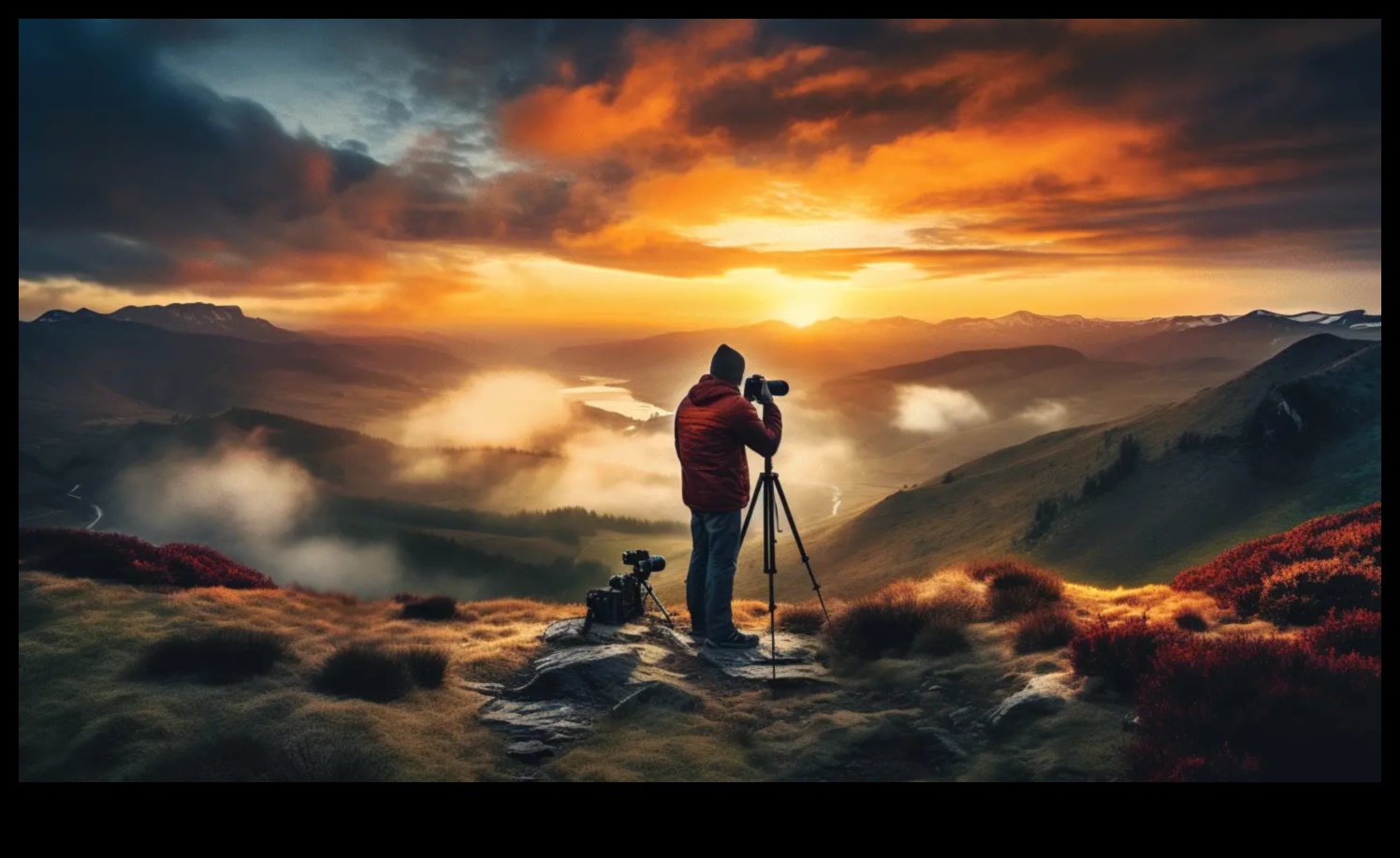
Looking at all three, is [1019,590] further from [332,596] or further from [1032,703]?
[332,596]

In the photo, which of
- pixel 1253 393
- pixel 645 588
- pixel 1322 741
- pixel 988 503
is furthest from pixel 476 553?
pixel 1322 741

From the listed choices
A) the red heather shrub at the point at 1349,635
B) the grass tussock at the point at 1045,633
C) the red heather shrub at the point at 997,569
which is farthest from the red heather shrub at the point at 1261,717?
the red heather shrub at the point at 997,569

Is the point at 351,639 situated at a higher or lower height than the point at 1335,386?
lower

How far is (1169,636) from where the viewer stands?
357 inches

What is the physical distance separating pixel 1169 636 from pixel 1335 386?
33022mm

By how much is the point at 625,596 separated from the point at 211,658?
19.3 feet

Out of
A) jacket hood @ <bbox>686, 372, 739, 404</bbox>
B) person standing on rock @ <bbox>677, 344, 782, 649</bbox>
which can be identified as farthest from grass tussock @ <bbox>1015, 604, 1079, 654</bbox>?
jacket hood @ <bbox>686, 372, 739, 404</bbox>

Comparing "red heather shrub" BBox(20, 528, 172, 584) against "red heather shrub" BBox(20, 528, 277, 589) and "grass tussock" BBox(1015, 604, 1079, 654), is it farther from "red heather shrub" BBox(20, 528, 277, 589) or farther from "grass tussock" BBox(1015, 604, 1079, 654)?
"grass tussock" BBox(1015, 604, 1079, 654)

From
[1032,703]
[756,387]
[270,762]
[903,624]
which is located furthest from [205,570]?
[1032,703]

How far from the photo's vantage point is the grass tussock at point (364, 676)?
9.62 m

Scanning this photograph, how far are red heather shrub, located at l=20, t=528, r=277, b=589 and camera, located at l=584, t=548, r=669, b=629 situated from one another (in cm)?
801

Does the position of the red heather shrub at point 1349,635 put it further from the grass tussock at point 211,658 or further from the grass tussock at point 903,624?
the grass tussock at point 211,658
